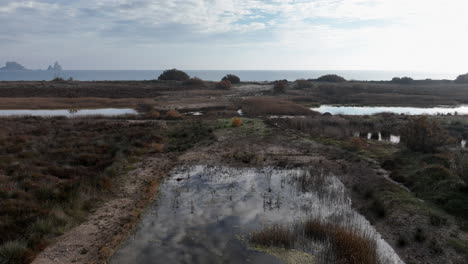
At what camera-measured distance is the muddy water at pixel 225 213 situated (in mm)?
10836

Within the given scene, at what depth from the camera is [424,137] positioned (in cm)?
2180

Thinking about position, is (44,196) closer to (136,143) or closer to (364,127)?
(136,143)

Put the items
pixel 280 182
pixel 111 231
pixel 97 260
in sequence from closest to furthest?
pixel 97 260 < pixel 111 231 < pixel 280 182

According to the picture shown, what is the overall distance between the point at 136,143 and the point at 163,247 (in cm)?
1563

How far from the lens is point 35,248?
417 inches

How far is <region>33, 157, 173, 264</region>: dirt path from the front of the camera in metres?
10.5

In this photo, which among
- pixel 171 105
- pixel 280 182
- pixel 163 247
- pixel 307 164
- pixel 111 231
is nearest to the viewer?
pixel 163 247

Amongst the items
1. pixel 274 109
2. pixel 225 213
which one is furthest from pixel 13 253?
pixel 274 109

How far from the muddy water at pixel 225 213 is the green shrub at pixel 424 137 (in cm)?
756

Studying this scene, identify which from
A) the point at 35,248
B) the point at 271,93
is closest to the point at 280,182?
the point at 35,248

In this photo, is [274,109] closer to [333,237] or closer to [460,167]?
[460,167]

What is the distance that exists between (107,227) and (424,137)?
20.1 m

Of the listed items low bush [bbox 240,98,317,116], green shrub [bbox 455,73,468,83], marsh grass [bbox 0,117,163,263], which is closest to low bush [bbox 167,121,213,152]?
Answer: marsh grass [bbox 0,117,163,263]

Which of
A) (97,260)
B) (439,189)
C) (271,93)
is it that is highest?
(271,93)
